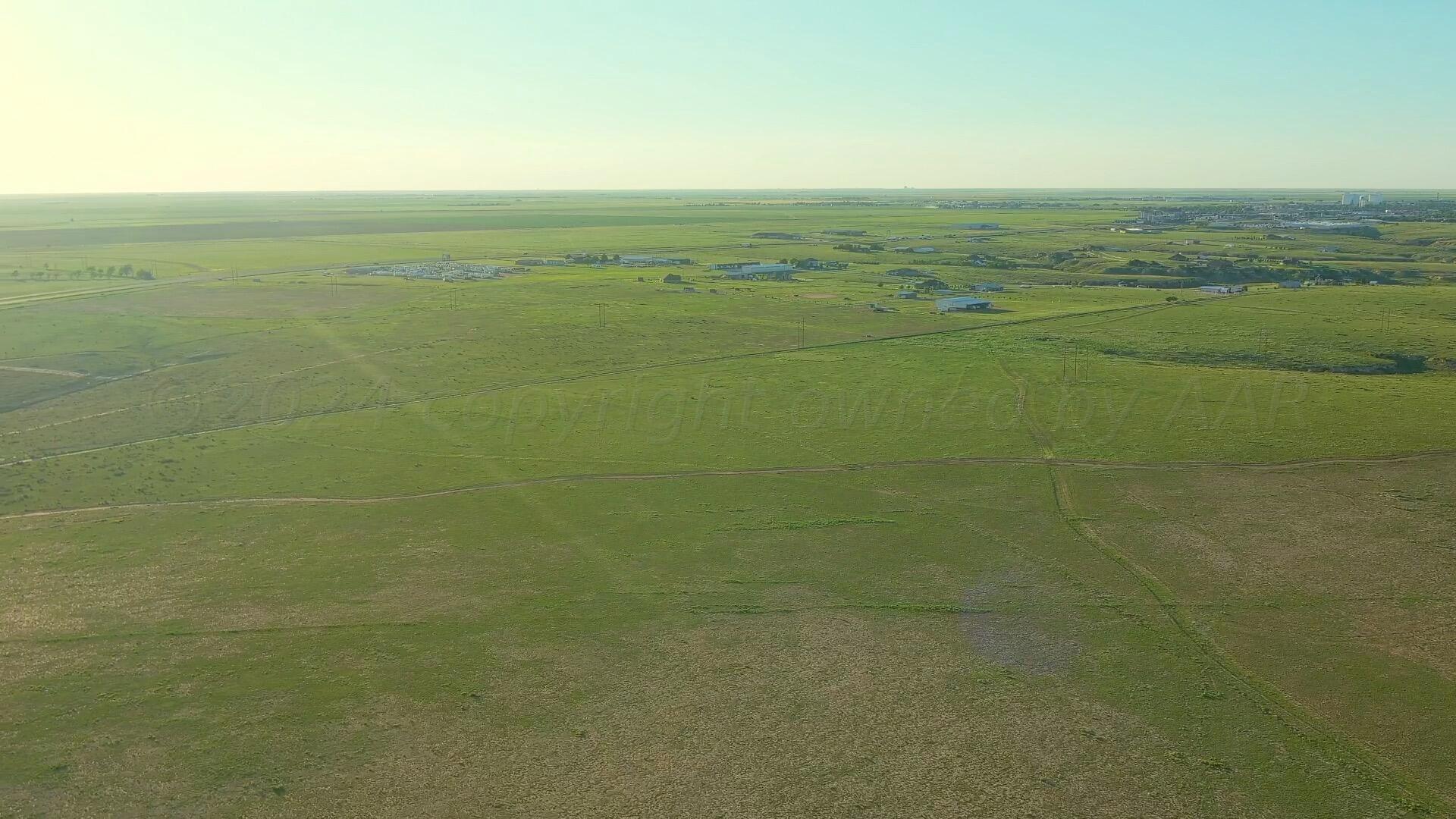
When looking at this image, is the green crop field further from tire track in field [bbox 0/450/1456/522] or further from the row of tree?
the row of tree

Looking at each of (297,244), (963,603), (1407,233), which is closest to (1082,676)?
(963,603)

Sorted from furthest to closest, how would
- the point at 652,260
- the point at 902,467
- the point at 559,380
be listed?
the point at 652,260 < the point at 559,380 < the point at 902,467

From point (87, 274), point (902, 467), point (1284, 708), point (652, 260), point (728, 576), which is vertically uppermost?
point (652, 260)

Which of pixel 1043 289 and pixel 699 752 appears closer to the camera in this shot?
pixel 699 752

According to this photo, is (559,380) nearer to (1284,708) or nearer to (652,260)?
(1284,708)

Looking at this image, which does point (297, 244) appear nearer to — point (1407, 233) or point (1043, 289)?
point (1043, 289)

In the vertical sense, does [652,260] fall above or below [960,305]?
above

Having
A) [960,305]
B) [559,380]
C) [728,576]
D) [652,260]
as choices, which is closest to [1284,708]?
[728,576]
